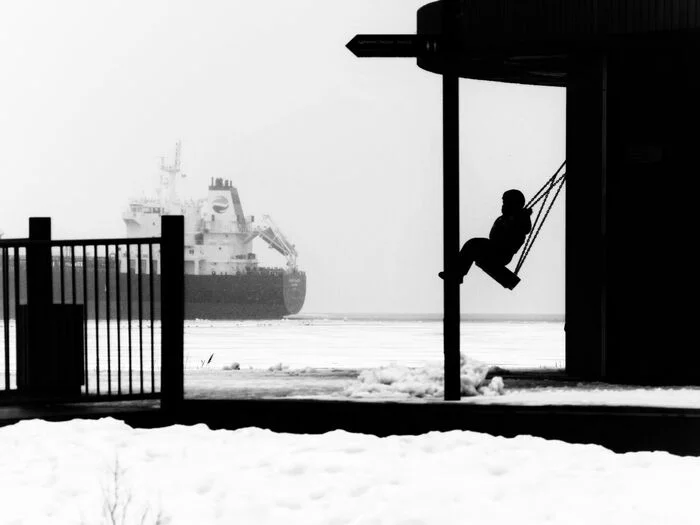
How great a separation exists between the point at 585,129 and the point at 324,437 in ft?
14.0

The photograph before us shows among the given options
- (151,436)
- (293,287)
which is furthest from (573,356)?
(293,287)

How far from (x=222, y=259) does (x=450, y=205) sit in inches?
3314

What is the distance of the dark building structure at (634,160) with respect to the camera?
396 inches

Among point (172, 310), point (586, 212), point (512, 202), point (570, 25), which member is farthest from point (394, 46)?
point (586, 212)

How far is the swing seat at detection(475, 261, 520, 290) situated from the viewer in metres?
9.23

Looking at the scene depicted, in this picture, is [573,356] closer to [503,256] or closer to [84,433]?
[503,256]

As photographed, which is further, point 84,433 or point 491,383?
point 491,383

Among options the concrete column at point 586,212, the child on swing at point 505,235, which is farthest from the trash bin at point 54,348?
the concrete column at point 586,212

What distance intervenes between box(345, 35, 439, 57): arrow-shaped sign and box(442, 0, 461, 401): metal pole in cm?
17

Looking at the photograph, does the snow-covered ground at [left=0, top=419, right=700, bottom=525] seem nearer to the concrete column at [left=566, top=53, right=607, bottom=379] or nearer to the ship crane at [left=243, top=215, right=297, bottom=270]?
the concrete column at [left=566, top=53, right=607, bottom=379]

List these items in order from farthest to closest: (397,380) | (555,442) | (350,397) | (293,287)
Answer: (293,287) → (397,380) → (350,397) → (555,442)

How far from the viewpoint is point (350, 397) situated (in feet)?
29.5

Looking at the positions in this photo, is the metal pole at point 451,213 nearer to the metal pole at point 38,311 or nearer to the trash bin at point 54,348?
the trash bin at point 54,348

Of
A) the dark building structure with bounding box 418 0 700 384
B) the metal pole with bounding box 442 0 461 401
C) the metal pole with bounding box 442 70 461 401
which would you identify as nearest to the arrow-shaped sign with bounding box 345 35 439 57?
the metal pole with bounding box 442 0 461 401
